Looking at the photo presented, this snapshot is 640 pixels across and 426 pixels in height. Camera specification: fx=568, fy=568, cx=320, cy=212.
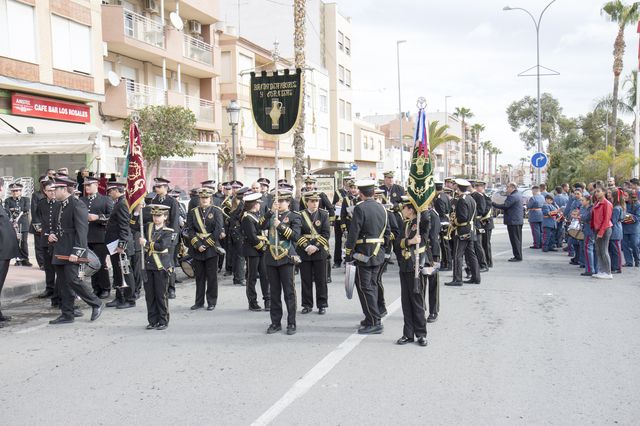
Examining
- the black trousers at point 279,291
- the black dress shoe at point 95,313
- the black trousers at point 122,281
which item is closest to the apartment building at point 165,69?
the black trousers at point 122,281

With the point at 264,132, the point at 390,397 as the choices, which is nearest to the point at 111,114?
the point at 264,132

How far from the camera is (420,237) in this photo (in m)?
7.09

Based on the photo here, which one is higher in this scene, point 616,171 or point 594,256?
point 616,171

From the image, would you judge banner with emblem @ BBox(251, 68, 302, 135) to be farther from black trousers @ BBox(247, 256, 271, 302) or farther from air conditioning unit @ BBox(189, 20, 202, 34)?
air conditioning unit @ BBox(189, 20, 202, 34)

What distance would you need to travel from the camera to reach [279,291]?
25.1 feet

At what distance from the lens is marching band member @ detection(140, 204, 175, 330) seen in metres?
7.74

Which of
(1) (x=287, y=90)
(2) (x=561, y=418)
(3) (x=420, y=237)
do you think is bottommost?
(2) (x=561, y=418)

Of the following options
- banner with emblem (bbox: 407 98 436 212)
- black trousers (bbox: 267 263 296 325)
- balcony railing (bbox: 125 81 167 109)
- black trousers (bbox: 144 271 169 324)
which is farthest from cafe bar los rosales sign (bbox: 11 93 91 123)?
banner with emblem (bbox: 407 98 436 212)

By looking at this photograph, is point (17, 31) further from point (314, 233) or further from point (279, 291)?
point (279, 291)

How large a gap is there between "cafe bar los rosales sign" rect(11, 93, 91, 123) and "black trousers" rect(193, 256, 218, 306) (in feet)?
41.9

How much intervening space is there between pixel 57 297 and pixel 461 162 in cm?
11539

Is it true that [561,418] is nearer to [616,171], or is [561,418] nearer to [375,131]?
[616,171]

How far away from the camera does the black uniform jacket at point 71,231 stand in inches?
320

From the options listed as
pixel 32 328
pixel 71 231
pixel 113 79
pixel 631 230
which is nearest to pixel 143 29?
pixel 113 79
